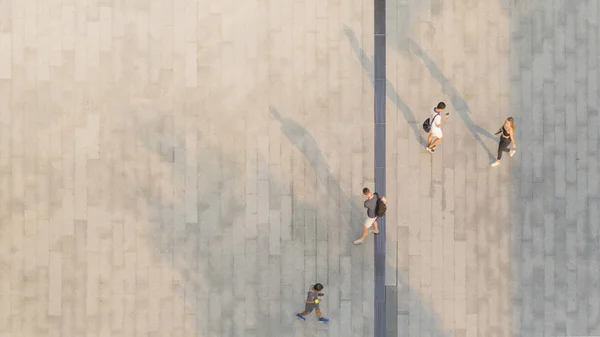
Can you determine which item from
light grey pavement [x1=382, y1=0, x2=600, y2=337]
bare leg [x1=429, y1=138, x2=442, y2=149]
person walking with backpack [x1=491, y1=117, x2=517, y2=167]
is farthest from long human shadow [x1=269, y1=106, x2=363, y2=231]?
person walking with backpack [x1=491, y1=117, x2=517, y2=167]

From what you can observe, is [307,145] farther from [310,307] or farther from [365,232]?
[310,307]

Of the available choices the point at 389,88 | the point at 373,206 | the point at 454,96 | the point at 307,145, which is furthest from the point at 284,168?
the point at 454,96

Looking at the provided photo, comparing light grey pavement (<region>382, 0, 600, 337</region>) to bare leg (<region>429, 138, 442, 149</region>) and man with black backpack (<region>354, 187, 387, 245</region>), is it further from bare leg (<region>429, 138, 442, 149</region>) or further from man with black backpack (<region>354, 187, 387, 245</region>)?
man with black backpack (<region>354, 187, 387, 245</region>)

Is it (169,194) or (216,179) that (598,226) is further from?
(169,194)

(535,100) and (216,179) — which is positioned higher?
(535,100)

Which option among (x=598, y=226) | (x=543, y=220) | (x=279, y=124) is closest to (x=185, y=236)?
(x=279, y=124)

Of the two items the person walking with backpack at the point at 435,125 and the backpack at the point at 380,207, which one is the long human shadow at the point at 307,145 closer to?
the backpack at the point at 380,207

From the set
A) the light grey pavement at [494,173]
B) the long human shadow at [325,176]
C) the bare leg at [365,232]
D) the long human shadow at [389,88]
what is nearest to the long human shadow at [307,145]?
the long human shadow at [325,176]

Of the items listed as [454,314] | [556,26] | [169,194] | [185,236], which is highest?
[556,26]
